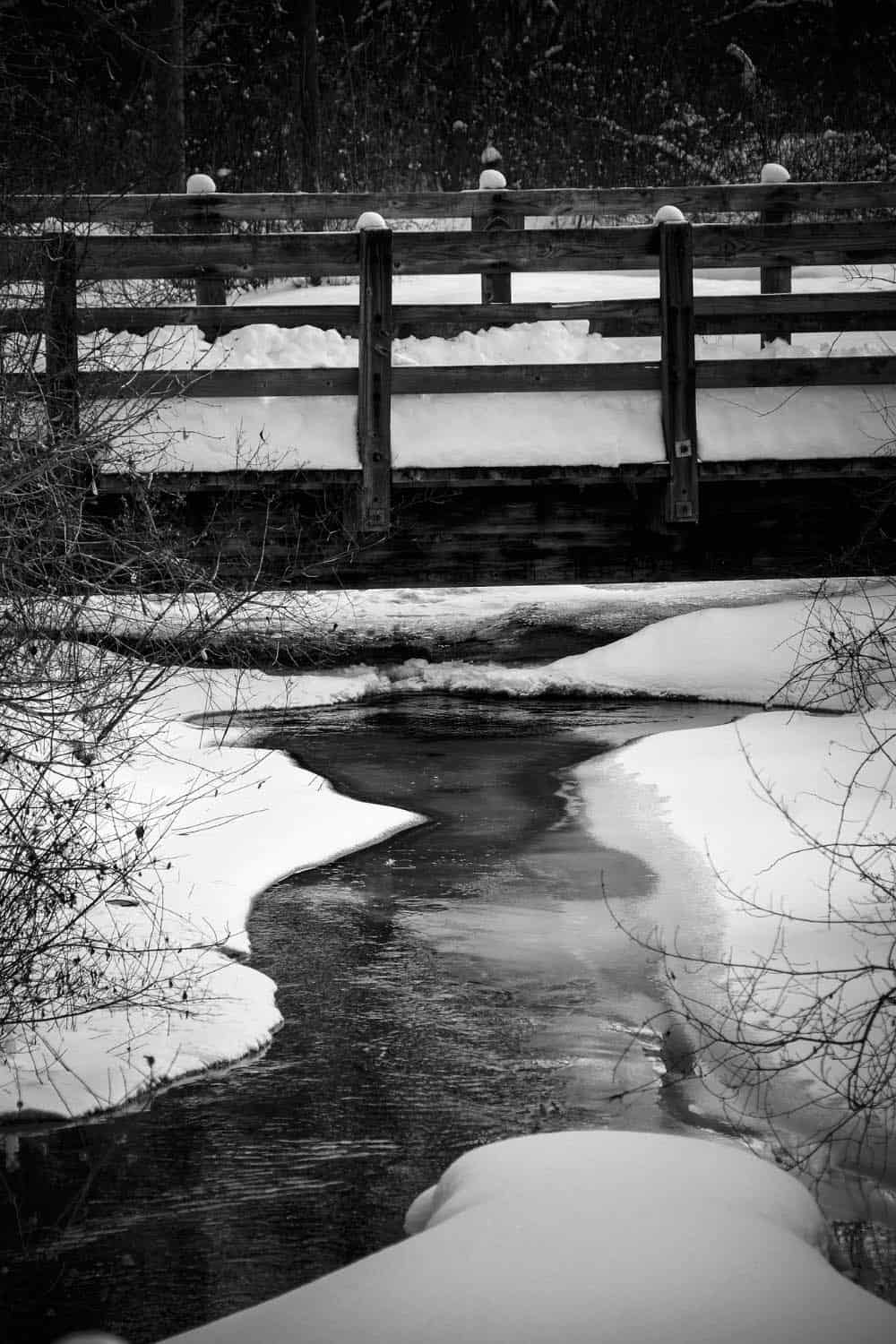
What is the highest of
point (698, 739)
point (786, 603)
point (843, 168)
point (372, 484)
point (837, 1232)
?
point (843, 168)

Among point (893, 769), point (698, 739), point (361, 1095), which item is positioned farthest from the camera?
point (698, 739)

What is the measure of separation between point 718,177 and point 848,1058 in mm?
22383

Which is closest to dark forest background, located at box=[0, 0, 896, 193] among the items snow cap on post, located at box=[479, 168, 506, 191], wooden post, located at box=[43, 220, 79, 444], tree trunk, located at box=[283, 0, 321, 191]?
tree trunk, located at box=[283, 0, 321, 191]

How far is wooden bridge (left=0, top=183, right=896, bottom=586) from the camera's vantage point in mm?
9445

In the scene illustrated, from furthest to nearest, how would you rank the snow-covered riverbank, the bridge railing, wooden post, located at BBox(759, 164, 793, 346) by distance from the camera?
wooden post, located at BBox(759, 164, 793, 346) → the bridge railing → the snow-covered riverbank

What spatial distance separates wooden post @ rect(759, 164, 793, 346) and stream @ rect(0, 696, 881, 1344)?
402 cm

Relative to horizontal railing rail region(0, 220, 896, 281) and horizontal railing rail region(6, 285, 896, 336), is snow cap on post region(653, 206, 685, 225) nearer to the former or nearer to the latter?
horizontal railing rail region(0, 220, 896, 281)

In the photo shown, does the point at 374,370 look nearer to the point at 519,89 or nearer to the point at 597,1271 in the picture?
the point at 597,1271

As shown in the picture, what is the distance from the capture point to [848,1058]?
186 inches

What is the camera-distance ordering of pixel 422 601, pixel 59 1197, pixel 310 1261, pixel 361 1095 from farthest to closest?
1. pixel 422 601
2. pixel 361 1095
3. pixel 59 1197
4. pixel 310 1261

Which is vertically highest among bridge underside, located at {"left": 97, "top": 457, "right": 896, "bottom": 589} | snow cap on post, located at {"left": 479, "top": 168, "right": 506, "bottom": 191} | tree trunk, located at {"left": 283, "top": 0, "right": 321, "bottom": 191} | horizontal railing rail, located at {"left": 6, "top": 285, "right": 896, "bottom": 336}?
tree trunk, located at {"left": 283, "top": 0, "right": 321, "bottom": 191}

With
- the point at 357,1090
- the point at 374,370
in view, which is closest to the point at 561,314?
the point at 374,370

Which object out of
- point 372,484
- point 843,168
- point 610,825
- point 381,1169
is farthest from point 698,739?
point 843,168

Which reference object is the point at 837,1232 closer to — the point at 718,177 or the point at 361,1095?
the point at 361,1095
